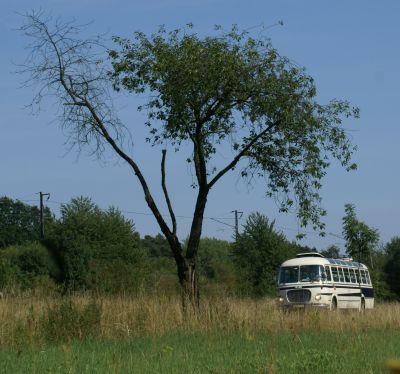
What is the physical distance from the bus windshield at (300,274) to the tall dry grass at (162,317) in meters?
15.3

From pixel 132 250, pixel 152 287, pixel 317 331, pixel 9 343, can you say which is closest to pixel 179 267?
pixel 152 287

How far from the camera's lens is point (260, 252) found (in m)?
51.5

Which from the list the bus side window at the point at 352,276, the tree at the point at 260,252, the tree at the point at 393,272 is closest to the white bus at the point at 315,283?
the bus side window at the point at 352,276

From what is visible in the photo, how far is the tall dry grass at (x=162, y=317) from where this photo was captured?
15.1 metres

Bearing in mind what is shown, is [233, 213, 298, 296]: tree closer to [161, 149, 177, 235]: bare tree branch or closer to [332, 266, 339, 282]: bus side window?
[332, 266, 339, 282]: bus side window

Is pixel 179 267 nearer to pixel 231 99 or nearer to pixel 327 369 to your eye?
pixel 231 99

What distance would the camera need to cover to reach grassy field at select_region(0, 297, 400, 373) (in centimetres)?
958

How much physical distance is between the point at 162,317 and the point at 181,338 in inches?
107

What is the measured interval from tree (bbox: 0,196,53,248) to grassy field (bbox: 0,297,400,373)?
85683 millimetres

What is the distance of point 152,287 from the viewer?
63.5 feet

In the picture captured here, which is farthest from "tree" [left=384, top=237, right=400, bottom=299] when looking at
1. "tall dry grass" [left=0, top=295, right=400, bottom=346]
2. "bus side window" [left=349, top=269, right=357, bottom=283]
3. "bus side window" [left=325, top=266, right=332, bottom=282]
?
"tall dry grass" [left=0, top=295, right=400, bottom=346]

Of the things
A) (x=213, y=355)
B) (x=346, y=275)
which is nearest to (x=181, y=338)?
(x=213, y=355)

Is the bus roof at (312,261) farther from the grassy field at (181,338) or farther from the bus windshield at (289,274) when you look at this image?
the grassy field at (181,338)

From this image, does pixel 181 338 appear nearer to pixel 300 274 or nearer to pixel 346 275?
pixel 300 274
